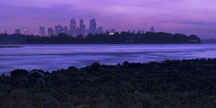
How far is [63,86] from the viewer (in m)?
13.4

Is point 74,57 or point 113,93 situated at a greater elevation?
point 113,93

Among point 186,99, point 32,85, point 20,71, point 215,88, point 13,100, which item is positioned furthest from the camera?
point 20,71

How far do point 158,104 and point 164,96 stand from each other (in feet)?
4.79

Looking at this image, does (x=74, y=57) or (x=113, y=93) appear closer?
(x=113, y=93)

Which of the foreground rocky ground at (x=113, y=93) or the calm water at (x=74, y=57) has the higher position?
the foreground rocky ground at (x=113, y=93)

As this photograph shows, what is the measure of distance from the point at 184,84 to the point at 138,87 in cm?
194

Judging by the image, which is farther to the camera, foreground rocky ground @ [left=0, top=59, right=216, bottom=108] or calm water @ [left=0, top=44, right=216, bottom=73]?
calm water @ [left=0, top=44, right=216, bottom=73]

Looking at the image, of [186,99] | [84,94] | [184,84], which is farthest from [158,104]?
[184,84]

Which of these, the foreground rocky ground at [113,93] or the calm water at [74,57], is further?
the calm water at [74,57]

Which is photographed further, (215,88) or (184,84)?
(184,84)

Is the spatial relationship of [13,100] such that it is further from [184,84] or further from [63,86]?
[184,84]

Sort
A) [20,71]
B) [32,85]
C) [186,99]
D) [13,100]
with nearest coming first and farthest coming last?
1. [13,100]
2. [186,99]
3. [32,85]
4. [20,71]

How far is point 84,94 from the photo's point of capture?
11.4m

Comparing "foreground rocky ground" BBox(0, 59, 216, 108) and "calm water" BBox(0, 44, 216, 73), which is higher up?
"foreground rocky ground" BBox(0, 59, 216, 108)
